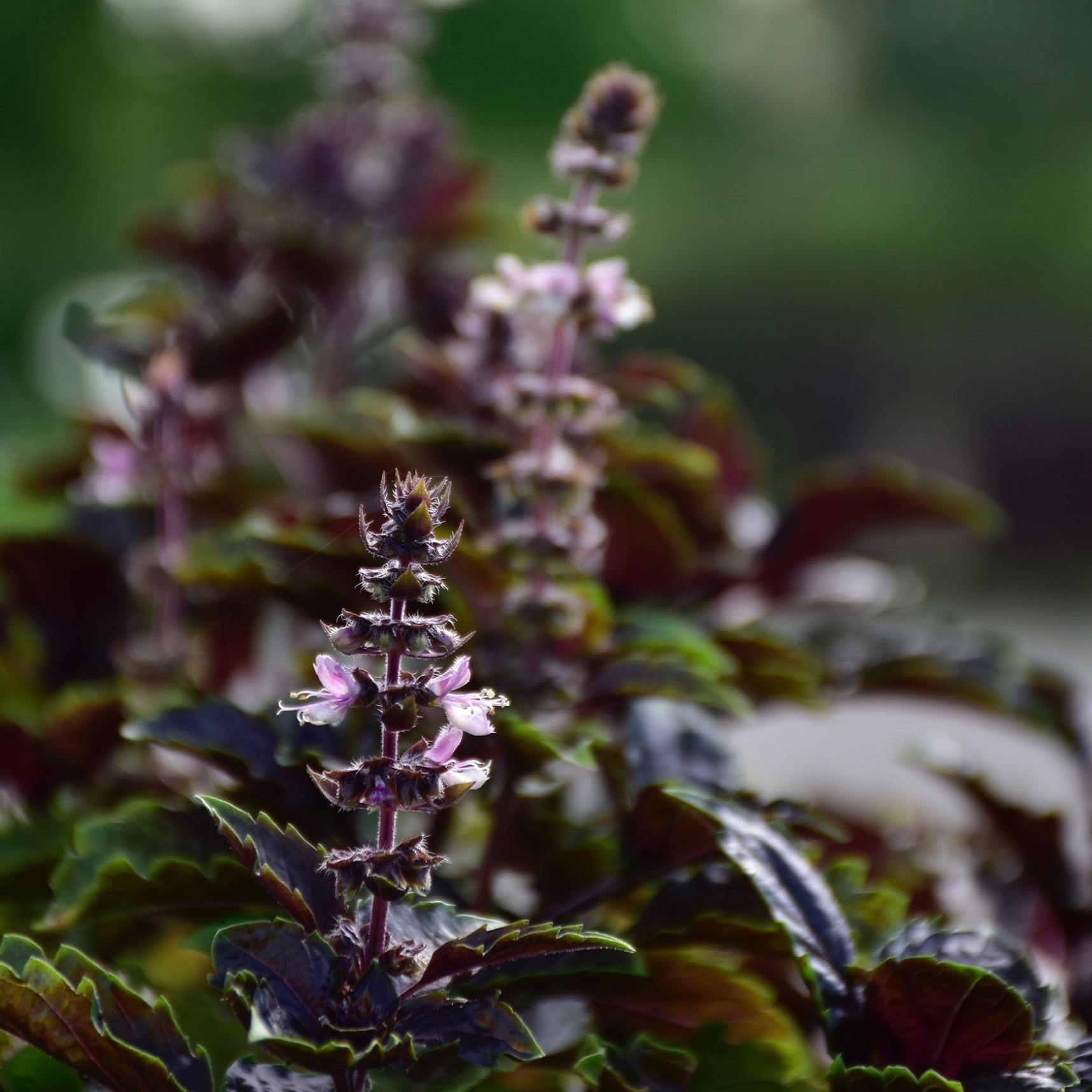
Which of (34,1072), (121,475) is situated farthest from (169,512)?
A: (34,1072)

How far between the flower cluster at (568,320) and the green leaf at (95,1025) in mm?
344

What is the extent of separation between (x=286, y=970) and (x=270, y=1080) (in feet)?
0.18

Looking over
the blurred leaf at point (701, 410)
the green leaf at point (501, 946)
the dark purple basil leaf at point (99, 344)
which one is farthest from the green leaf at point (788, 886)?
the dark purple basil leaf at point (99, 344)

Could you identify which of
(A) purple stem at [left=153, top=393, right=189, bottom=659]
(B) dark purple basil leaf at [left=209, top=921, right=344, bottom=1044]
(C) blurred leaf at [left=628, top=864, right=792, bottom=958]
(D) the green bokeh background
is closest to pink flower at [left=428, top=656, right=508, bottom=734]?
(B) dark purple basil leaf at [left=209, top=921, right=344, bottom=1044]

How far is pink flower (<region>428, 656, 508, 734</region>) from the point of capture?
0.56 metres

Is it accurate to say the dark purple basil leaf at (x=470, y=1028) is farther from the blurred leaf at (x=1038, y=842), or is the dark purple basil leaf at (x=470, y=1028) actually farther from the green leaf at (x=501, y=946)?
the blurred leaf at (x=1038, y=842)

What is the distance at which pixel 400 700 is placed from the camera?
0.56m

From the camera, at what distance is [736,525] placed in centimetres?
125

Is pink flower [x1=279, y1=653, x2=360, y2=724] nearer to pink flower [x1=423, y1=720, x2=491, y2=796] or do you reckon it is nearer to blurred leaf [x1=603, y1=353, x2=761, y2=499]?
pink flower [x1=423, y1=720, x2=491, y2=796]

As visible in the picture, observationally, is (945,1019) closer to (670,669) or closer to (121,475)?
(670,669)

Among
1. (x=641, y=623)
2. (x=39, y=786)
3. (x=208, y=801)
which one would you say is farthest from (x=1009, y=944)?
(x=39, y=786)

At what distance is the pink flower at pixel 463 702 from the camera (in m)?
0.56

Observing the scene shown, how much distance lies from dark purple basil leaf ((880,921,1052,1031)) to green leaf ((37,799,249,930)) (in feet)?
1.29

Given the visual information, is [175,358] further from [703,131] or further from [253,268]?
[703,131]
